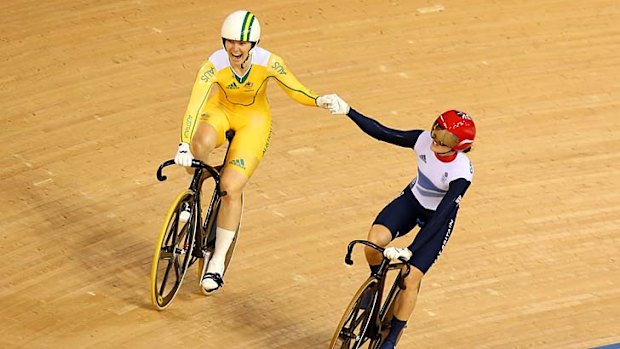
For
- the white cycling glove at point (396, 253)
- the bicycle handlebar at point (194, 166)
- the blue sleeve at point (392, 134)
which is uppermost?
the blue sleeve at point (392, 134)

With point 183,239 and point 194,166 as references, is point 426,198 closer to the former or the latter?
point 194,166

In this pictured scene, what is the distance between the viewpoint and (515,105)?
9766 millimetres

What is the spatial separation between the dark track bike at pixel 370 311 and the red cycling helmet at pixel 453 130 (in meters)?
0.60

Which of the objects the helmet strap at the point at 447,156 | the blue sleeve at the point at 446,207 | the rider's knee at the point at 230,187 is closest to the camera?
the blue sleeve at the point at 446,207

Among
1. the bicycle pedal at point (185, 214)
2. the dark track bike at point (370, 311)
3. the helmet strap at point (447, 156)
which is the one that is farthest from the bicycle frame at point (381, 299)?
the bicycle pedal at point (185, 214)

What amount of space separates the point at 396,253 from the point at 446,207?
339 millimetres

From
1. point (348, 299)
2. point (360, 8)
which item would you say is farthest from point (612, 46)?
point (348, 299)

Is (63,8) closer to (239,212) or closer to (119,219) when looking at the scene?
(119,219)

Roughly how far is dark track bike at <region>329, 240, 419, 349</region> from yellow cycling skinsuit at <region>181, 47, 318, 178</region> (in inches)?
40.9

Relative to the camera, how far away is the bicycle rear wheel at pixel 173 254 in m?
7.03

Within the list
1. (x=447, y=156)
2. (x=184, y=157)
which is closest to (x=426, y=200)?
(x=447, y=156)

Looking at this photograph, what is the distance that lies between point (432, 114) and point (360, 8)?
5.57ft

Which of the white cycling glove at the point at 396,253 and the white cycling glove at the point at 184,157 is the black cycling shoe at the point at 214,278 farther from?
the white cycling glove at the point at 396,253

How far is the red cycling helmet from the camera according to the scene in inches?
254
